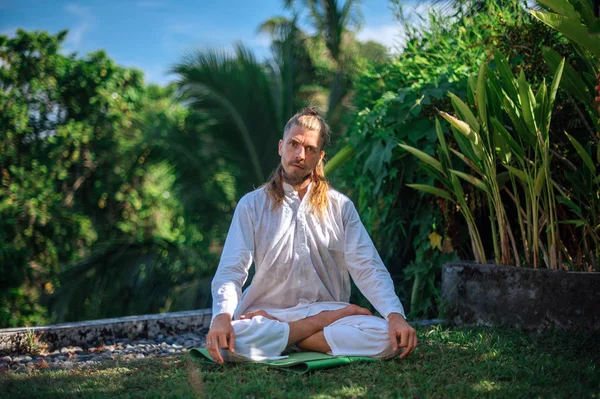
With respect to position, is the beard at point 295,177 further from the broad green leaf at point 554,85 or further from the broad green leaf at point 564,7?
the broad green leaf at point 564,7

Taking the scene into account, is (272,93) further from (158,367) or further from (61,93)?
(158,367)

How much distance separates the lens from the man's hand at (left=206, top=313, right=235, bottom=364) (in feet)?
8.66

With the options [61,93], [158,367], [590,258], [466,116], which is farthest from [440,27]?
[61,93]

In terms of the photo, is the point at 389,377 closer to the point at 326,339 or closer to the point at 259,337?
the point at 326,339

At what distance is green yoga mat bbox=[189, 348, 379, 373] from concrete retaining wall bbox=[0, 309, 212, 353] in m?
1.24

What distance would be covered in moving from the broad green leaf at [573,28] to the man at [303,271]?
1231mm

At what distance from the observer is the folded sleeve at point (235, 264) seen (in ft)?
9.06

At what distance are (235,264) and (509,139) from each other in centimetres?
166

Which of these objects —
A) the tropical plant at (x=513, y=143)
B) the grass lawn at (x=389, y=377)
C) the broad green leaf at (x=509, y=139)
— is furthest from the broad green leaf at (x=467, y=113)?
the grass lawn at (x=389, y=377)

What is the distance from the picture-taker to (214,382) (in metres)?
2.48

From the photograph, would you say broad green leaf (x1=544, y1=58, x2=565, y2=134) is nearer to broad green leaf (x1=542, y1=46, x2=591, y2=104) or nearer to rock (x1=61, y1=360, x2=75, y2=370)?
broad green leaf (x1=542, y1=46, x2=591, y2=104)

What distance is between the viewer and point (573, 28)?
297 centimetres

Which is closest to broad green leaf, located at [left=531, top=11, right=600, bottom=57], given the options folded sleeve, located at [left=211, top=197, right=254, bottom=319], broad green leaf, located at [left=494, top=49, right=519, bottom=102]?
broad green leaf, located at [left=494, top=49, right=519, bottom=102]

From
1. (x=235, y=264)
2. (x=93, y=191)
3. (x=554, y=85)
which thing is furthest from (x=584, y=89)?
(x=93, y=191)
